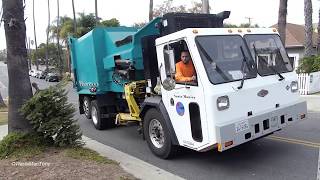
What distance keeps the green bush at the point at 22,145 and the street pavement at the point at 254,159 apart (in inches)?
69.7

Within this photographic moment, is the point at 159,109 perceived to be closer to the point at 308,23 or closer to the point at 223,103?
the point at 223,103

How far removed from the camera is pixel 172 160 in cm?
768

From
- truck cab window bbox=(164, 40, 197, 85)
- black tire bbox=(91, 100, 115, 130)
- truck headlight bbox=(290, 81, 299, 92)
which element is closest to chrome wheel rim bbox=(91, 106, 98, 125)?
black tire bbox=(91, 100, 115, 130)

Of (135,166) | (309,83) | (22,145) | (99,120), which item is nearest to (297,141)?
(135,166)

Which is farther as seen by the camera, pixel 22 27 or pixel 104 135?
pixel 104 135

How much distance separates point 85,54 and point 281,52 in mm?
5636

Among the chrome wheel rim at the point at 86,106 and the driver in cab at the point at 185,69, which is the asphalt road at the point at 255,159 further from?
the chrome wheel rim at the point at 86,106

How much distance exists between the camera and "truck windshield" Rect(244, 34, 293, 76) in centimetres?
729

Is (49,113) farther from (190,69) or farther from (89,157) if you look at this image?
(190,69)

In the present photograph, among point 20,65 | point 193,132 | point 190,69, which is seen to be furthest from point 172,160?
point 20,65

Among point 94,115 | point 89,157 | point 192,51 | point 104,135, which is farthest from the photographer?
point 94,115

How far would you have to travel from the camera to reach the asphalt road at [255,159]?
6.61m

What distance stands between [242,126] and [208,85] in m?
0.83

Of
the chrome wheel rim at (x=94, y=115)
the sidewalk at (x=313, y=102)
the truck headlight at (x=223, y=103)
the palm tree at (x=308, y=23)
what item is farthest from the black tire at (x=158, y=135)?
the palm tree at (x=308, y=23)
